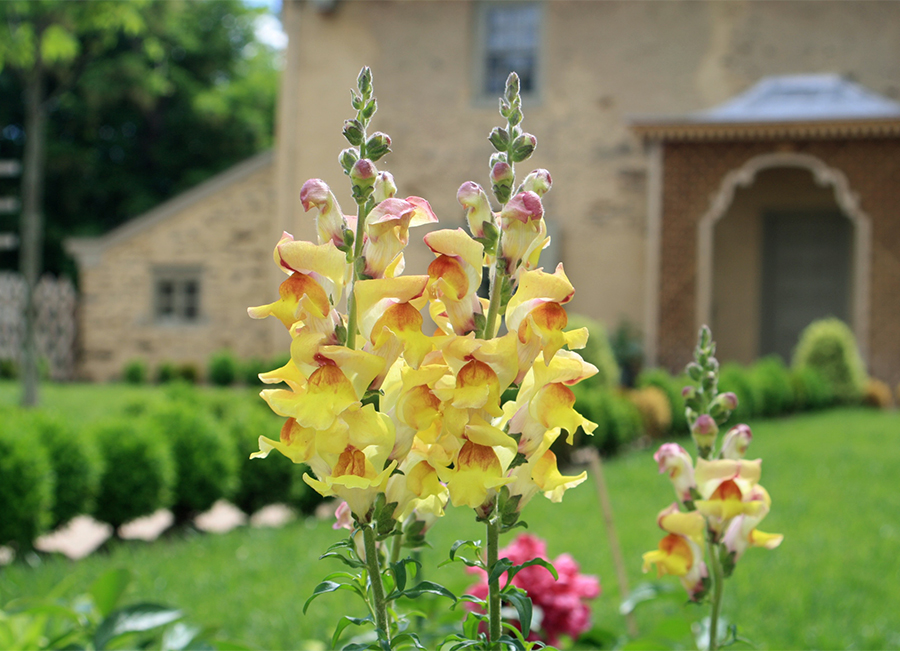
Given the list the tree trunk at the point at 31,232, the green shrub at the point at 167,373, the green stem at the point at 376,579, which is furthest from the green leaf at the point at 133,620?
the green shrub at the point at 167,373

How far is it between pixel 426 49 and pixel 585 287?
164 inches

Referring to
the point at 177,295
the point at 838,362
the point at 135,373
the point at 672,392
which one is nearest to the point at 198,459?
the point at 672,392

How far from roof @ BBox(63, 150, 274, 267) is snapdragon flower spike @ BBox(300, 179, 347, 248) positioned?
1259 cm

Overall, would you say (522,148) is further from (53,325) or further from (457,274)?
(53,325)

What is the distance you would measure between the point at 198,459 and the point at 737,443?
3.80 metres

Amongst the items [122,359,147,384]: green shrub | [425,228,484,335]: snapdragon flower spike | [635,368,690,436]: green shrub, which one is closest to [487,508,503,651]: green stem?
[425,228,484,335]: snapdragon flower spike

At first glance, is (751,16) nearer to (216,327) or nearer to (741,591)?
(216,327)

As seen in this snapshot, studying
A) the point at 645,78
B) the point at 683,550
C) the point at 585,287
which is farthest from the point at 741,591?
the point at 645,78

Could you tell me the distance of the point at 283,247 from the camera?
0.93 m

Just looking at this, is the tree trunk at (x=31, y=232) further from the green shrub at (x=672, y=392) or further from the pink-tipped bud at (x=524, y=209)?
the pink-tipped bud at (x=524, y=209)

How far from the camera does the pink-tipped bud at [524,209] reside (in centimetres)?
92

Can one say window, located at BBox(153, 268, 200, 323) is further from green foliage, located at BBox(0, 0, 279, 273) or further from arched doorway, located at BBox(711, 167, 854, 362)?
green foliage, located at BBox(0, 0, 279, 273)

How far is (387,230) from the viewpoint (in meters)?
0.93

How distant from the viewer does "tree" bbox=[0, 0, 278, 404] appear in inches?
Result: 813
